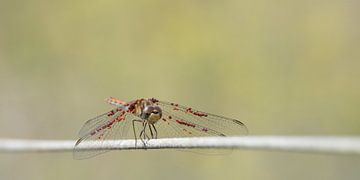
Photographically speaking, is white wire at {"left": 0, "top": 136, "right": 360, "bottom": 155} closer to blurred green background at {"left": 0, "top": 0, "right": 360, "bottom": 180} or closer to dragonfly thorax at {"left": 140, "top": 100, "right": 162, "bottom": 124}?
dragonfly thorax at {"left": 140, "top": 100, "right": 162, "bottom": 124}

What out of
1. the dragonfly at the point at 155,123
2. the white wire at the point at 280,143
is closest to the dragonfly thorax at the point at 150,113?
the dragonfly at the point at 155,123

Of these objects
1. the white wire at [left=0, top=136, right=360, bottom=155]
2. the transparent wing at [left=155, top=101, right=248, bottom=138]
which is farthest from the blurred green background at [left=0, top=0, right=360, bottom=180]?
the white wire at [left=0, top=136, right=360, bottom=155]

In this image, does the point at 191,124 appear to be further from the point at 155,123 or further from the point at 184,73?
the point at 184,73

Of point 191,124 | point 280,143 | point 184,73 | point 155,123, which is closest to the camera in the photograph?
point 280,143

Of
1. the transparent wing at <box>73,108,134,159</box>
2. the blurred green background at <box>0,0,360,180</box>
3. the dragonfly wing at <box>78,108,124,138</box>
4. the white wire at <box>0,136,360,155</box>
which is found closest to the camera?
the white wire at <box>0,136,360,155</box>

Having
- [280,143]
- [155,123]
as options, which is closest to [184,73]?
[155,123]

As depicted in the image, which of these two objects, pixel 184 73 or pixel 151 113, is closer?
pixel 151 113

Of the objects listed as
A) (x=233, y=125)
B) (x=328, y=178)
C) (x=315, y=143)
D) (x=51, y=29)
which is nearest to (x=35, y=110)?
(x=51, y=29)

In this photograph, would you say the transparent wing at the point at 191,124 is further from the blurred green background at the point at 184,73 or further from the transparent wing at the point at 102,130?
the blurred green background at the point at 184,73
